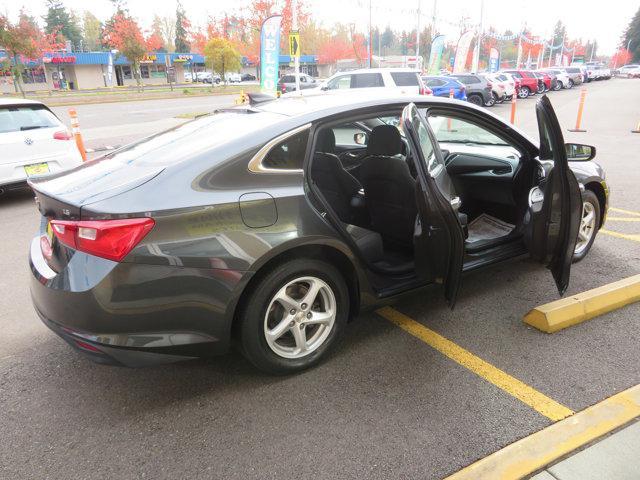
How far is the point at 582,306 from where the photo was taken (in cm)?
331

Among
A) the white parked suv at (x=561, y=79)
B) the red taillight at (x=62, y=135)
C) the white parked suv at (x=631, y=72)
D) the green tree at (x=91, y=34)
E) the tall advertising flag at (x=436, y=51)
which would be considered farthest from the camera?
the green tree at (x=91, y=34)

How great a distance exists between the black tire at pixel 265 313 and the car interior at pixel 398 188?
31cm

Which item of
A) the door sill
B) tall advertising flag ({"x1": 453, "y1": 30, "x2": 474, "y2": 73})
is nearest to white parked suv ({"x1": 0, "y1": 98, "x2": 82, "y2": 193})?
the door sill

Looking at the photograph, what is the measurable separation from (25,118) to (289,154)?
19.3 ft

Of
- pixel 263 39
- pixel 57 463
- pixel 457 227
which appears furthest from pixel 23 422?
pixel 263 39

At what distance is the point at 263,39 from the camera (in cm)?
1683

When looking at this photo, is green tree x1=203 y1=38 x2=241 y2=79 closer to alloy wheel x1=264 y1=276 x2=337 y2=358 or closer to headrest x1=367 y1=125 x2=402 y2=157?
headrest x1=367 y1=125 x2=402 y2=157

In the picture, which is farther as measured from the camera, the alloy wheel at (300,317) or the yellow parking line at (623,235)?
the yellow parking line at (623,235)

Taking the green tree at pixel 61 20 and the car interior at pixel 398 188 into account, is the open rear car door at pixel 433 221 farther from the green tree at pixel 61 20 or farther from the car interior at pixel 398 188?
the green tree at pixel 61 20

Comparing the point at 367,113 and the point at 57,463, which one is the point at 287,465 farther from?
the point at 367,113

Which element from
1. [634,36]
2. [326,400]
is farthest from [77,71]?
[634,36]

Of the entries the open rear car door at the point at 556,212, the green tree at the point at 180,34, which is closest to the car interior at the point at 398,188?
the open rear car door at the point at 556,212

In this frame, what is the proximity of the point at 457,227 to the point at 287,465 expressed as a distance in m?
1.56

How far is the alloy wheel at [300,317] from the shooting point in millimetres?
2639
